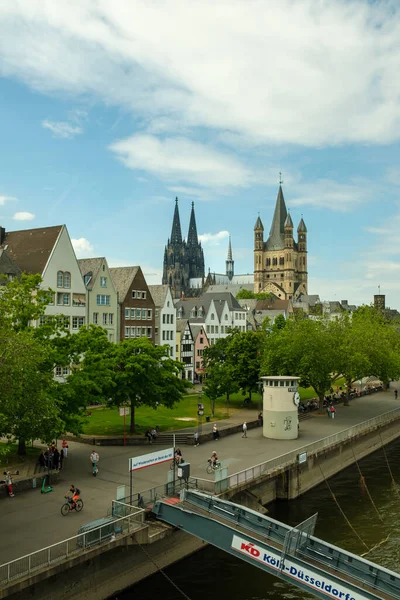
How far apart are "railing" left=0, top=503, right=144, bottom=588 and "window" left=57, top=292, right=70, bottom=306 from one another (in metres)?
40.0

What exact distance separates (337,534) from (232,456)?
8.84 meters

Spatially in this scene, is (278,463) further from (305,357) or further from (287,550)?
(305,357)

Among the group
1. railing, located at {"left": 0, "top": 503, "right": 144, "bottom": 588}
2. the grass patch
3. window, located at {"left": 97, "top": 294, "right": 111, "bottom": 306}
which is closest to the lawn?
the grass patch

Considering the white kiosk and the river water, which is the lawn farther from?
the river water

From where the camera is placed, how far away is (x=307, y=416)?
2238 inches

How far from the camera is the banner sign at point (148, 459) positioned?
82.4 feet

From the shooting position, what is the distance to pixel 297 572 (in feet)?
62.3

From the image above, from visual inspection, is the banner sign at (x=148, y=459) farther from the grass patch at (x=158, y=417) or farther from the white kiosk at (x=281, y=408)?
the white kiosk at (x=281, y=408)

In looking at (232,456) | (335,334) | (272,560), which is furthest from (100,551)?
(335,334)

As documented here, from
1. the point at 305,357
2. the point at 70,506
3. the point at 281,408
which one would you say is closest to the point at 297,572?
the point at 70,506

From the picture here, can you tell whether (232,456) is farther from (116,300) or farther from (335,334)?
(116,300)

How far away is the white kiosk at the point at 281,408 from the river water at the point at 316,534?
4.88 metres

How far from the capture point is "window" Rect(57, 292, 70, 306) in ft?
200

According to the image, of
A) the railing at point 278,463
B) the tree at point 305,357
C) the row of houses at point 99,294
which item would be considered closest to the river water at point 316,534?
the railing at point 278,463
